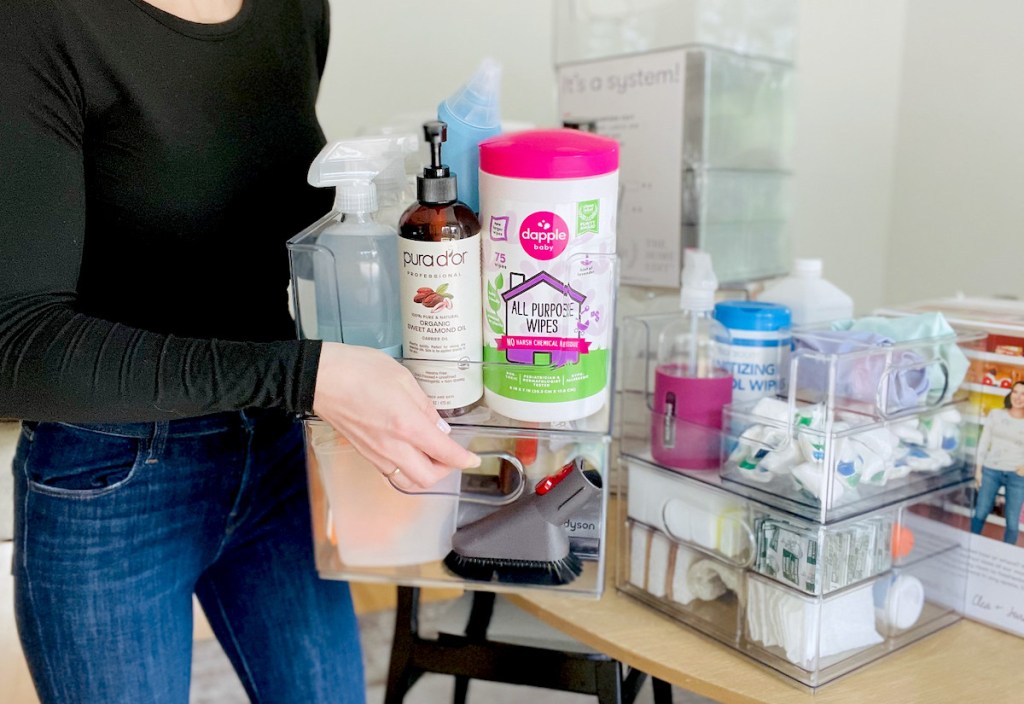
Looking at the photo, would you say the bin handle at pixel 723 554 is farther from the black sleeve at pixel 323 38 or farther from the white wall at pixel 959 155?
the white wall at pixel 959 155

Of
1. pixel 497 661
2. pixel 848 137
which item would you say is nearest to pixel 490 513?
pixel 497 661

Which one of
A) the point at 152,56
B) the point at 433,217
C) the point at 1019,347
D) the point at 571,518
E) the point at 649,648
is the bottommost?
the point at 649,648

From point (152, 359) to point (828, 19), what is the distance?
61.1 inches

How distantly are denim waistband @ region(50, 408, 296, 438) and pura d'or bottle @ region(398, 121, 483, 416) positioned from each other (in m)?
0.18

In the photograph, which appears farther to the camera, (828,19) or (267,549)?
(828,19)

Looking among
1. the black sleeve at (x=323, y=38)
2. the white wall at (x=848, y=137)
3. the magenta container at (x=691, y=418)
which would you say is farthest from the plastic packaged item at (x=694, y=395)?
the white wall at (x=848, y=137)

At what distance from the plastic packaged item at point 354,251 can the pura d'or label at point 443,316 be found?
0.03 m

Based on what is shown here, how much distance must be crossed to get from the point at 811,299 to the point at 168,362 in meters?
0.69

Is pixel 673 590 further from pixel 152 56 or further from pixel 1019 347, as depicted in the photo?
pixel 152 56

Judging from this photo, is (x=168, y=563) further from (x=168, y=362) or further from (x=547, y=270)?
(x=547, y=270)

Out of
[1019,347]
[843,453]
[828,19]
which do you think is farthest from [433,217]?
[828,19]

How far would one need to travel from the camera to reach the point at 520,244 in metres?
0.66

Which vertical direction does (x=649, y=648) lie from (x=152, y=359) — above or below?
below

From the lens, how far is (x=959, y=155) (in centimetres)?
146
